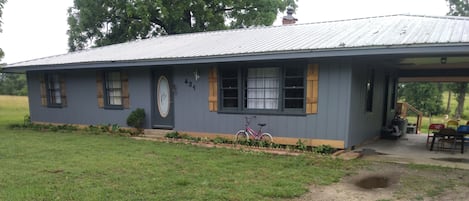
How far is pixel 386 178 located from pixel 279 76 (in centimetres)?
338

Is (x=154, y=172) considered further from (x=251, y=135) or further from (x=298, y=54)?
(x=298, y=54)

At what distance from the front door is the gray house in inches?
1.2

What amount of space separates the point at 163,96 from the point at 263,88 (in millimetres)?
3240

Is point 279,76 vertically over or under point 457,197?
over

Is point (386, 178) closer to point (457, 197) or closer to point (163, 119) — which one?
point (457, 197)

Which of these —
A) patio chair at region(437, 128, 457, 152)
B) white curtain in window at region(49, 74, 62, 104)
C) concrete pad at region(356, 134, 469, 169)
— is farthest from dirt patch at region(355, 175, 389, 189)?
white curtain in window at region(49, 74, 62, 104)

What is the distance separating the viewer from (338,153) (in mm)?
6398

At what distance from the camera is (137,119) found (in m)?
9.11

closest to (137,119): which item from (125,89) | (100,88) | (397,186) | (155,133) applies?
(155,133)

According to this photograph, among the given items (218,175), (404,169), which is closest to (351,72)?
(404,169)

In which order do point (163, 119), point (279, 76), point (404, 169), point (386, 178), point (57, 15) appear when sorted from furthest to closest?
1. point (57, 15)
2. point (163, 119)
3. point (279, 76)
4. point (404, 169)
5. point (386, 178)

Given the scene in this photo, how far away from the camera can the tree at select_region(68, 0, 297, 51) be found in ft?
65.9

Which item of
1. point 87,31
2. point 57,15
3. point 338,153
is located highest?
point 57,15

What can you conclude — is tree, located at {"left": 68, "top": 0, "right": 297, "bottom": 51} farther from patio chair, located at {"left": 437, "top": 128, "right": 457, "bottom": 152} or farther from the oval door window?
patio chair, located at {"left": 437, "top": 128, "right": 457, "bottom": 152}
